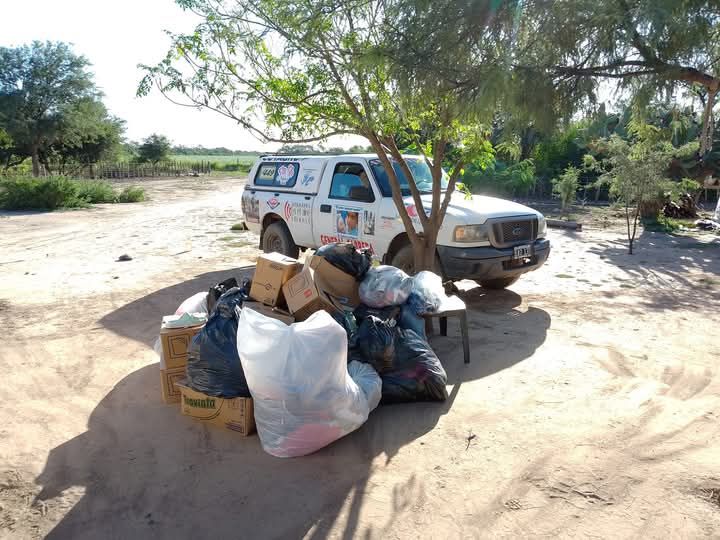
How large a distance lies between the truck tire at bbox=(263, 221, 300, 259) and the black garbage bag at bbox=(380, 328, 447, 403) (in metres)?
5.02

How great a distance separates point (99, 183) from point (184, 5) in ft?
70.5

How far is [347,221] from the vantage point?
7.80 metres

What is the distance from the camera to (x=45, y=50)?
33.8m

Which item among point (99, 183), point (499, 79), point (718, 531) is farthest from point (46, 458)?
point (99, 183)

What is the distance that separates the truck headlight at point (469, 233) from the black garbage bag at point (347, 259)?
1900 millimetres

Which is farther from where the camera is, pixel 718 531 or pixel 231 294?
pixel 231 294

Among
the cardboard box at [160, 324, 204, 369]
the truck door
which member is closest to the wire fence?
the truck door

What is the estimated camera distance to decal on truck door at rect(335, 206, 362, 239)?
302 inches

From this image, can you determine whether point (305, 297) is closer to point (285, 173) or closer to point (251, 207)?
point (285, 173)

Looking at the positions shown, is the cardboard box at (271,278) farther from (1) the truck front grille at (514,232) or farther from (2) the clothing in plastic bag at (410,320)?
(1) the truck front grille at (514,232)

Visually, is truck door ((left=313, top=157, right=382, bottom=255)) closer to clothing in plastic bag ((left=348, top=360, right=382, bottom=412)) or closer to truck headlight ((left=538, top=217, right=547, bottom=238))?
truck headlight ((left=538, top=217, right=547, bottom=238))

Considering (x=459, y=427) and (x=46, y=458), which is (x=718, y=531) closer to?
(x=459, y=427)

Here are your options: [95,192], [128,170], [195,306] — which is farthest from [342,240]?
[128,170]

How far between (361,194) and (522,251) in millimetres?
Answer: 2290
